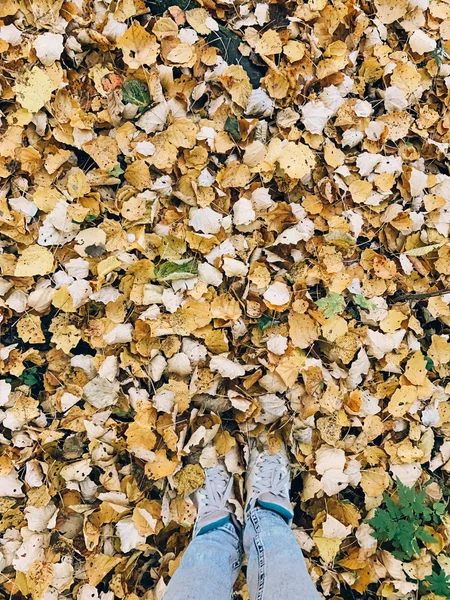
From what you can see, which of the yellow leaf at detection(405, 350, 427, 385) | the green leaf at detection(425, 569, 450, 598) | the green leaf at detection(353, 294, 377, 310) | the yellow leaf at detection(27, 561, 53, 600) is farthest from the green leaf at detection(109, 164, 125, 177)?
the green leaf at detection(425, 569, 450, 598)

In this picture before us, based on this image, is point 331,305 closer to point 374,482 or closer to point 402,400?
point 402,400

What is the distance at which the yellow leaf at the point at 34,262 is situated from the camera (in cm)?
169

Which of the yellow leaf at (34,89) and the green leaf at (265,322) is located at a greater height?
the yellow leaf at (34,89)

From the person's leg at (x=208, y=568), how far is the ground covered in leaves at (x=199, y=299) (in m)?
0.15

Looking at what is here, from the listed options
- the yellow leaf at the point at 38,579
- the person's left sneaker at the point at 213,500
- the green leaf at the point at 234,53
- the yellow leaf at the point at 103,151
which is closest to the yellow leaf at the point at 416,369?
the person's left sneaker at the point at 213,500

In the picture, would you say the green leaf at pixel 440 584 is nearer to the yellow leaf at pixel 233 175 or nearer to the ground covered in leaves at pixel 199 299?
the ground covered in leaves at pixel 199 299

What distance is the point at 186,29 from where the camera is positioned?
179 cm

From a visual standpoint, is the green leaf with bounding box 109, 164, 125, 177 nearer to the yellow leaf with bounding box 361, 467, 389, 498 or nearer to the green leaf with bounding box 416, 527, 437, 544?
the yellow leaf with bounding box 361, 467, 389, 498

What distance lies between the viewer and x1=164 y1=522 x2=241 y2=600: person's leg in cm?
131

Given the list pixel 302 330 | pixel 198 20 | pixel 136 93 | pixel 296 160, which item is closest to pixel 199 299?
pixel 302 330

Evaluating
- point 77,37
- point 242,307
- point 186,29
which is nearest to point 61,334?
point 242,307

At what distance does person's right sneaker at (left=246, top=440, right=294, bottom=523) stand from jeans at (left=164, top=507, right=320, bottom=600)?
3cm

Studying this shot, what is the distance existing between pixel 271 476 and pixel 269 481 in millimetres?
19

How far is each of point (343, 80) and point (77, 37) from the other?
93 centimetres
